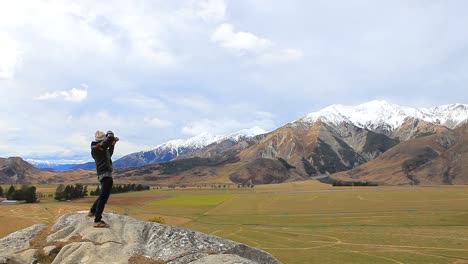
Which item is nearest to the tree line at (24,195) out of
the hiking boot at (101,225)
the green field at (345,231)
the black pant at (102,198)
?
the green field at (345,231)

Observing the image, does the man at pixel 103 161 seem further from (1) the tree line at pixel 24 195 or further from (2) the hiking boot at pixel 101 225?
(1) the tree line at pixel 24 195

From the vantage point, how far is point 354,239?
66250mm

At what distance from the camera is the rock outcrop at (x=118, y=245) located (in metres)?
13.8

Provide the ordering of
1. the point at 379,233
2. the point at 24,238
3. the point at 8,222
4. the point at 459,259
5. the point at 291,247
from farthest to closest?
the point at 8,222 → the point at 379,233 → the point at 291,247 → the point at 459,259 → the point at 24,238

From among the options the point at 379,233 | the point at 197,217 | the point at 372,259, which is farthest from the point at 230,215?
the point at 372,259

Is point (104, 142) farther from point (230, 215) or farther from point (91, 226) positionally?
point (230, 215)

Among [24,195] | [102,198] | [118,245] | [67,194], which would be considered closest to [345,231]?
[102,198]

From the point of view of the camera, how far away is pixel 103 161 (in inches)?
637

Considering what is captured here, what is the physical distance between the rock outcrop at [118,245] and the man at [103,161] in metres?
0.93

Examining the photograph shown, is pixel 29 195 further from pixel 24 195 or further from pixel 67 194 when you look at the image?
pixel 67 194

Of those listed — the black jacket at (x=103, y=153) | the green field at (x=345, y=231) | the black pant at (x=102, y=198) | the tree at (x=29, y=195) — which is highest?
the black jacket at (x=103, y=153)

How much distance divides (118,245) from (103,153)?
4019 mm

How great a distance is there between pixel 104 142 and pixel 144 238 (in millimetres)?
4277

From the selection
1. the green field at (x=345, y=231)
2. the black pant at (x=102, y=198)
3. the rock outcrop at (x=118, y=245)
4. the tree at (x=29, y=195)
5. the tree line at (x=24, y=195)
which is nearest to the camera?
the rock outcrop at (x=118, y=245)
